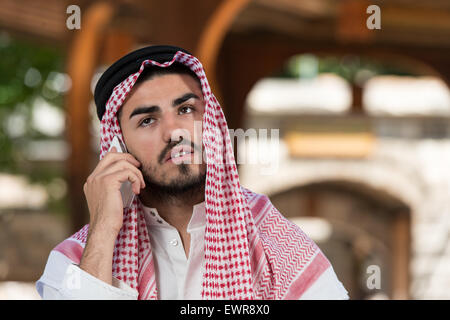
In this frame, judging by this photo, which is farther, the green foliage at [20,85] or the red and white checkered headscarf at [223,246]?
the green foliage at [20,85]

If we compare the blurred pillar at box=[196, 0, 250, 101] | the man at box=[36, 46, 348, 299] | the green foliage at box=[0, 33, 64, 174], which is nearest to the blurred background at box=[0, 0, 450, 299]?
the green foliage at box=[0, 33, 64, 174]

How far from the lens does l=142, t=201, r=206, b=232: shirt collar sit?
1.80 metres

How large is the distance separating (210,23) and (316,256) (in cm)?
318

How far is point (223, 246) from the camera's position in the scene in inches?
69.7

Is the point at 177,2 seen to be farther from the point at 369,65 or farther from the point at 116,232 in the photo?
the point at 369,65

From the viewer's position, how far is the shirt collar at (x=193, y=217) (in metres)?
1.80

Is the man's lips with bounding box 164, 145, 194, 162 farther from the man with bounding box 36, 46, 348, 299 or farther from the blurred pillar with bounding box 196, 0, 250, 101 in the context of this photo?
the blurred pillar with bounding box 196, 0, 250, 101

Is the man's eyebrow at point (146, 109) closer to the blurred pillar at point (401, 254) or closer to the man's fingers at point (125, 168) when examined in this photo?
the man's fingers at point (125, 168)

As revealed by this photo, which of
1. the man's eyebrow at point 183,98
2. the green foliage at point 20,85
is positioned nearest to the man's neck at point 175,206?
the man's eyebrow at point 183,98

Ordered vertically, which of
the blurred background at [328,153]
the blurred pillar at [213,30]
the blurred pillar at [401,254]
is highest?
the blurred pillar at [213,30]

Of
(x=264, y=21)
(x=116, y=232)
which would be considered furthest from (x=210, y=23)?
(x=264, y=21)

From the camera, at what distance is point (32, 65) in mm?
13578

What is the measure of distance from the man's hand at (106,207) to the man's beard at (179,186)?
0.03 metres

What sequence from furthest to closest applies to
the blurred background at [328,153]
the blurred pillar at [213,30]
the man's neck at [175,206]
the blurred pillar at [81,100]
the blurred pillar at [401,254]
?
the blurred pillar at [401,254]
the blurred background at [328,153]
the blurred pillar at [81,100]
the blurred pillar at [213,30]
the man's neck at [175,206]
